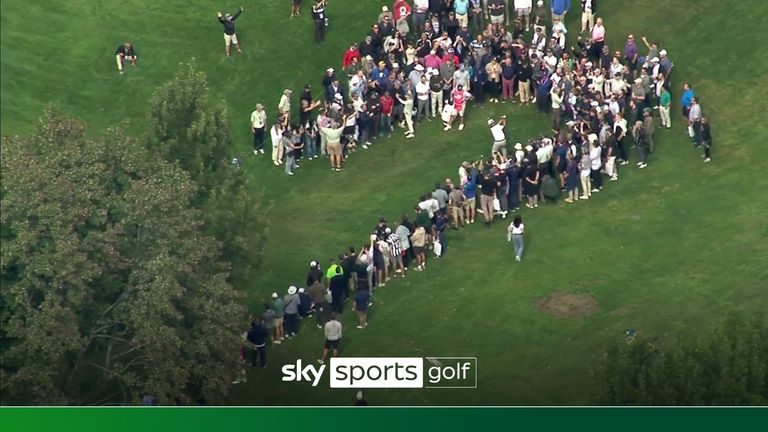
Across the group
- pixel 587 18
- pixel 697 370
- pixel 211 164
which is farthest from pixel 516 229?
pixel 587 18

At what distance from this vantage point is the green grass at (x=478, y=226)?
72188mm

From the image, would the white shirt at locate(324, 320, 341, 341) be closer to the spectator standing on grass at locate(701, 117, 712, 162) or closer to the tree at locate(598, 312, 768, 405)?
the tree at locate(598, 312, 768, 405)

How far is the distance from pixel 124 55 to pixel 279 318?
623 inches

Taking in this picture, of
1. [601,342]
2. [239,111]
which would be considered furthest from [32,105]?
[601,342]

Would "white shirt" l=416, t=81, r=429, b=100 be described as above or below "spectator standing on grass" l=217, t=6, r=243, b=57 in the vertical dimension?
below

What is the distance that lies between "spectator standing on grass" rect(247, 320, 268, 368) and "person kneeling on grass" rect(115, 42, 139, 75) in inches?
640

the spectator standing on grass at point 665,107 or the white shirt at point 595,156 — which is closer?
the white shirt at point 595,156

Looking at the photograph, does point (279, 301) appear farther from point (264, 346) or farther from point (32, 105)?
point (32, 105)

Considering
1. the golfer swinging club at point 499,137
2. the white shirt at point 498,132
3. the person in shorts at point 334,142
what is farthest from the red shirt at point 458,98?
the person in shorts at point 334,142

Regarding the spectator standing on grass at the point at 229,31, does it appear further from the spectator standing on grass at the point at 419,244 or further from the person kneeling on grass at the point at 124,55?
the spectator standing on grass at the point at 419,244

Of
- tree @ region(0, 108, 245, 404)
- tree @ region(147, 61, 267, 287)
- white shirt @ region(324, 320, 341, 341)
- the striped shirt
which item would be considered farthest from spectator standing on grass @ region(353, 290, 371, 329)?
tree @ region(0, 108, 245, 404)

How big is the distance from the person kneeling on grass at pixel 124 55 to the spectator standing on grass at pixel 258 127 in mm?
6286

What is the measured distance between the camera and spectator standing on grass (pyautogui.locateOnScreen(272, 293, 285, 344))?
239 ft

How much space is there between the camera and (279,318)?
7319 cm
